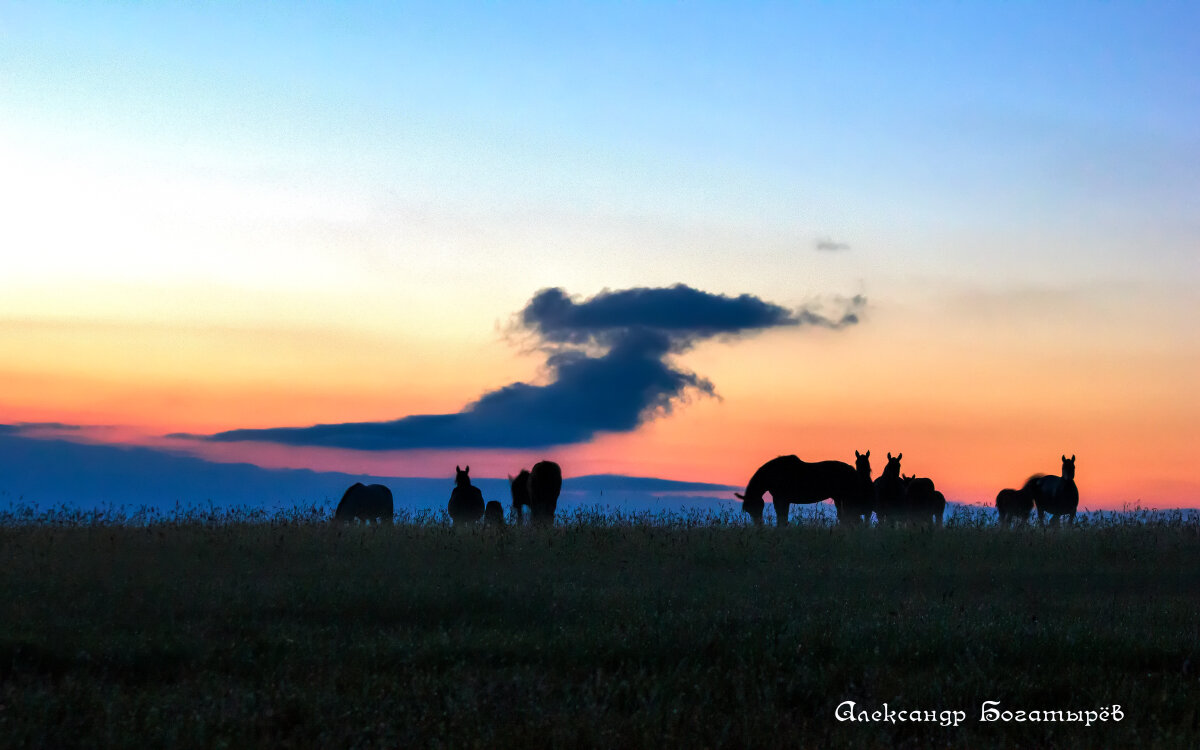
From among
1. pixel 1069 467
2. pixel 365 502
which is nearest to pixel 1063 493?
pixel 1069 467

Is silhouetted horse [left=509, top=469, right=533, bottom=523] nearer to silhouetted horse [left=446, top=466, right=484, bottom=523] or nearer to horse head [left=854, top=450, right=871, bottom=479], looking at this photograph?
silhouetted horse [left=446, top=466, right=484, bottom=523]

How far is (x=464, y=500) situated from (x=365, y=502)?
304cm

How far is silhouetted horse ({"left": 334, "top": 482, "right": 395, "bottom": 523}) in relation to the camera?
3000 centimetres

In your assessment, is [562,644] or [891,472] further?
[891,472]

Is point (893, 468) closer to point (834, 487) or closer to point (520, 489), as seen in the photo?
point (834, 487)

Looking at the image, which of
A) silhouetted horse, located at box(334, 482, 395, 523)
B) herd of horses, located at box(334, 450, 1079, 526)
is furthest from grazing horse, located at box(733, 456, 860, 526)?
silhouetted horse, located at box(334, 482, 395, 523)

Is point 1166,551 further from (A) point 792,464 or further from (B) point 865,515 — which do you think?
(A) point 792,464

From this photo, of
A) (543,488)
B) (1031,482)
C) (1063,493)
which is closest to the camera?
(543,488)

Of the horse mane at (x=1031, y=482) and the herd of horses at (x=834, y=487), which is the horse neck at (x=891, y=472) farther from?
the horse mane at (x=1031, y=482)

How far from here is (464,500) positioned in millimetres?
30812

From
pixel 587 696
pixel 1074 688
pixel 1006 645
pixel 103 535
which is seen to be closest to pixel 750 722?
pixel 587 696

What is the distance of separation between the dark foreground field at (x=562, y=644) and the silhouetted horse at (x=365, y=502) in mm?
11039

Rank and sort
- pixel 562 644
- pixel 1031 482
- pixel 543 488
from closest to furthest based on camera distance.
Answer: pixel 562 644, pixel 543 488, pixel 1031 482

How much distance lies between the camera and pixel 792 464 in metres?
30.6
